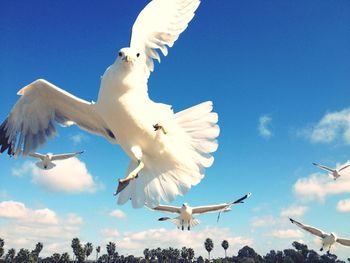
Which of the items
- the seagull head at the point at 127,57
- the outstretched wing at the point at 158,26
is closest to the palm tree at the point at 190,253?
the outstretched wing at the point at 158,26

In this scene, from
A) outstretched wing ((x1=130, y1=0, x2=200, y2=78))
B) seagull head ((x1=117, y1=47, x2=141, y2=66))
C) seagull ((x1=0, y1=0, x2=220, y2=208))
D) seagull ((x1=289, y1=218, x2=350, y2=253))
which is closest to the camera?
seagull head ((x1=117, y1=47, x2=141, y2=66))

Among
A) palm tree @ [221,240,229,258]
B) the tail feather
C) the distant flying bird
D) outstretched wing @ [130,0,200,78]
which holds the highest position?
palm tree @ [221,240,229,258]

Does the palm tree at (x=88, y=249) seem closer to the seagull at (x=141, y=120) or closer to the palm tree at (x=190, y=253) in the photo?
the palm tree at (x=190, y=253)

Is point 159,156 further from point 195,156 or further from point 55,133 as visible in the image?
point 55,133

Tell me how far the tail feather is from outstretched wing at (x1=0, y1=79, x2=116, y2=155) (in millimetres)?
1137

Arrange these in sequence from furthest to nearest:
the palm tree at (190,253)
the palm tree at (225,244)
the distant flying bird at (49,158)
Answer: the palm tree at (225,244) < the palm tree at (190,253) < the distant flying bird at (49,158)

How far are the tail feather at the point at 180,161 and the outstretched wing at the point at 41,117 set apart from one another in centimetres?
114

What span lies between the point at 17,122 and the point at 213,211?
14.3 ft

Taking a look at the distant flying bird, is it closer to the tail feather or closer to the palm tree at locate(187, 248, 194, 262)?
the tail feather

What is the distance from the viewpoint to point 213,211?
8.67 metres

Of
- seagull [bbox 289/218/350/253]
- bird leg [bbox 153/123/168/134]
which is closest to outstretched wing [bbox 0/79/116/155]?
bird leg [bbox 153/123/168/134]

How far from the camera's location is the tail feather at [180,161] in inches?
237

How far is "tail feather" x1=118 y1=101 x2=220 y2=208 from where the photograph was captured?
6.01 meters

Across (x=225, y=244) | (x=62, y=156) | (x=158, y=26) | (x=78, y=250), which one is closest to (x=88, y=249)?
(x=78, y=250)
